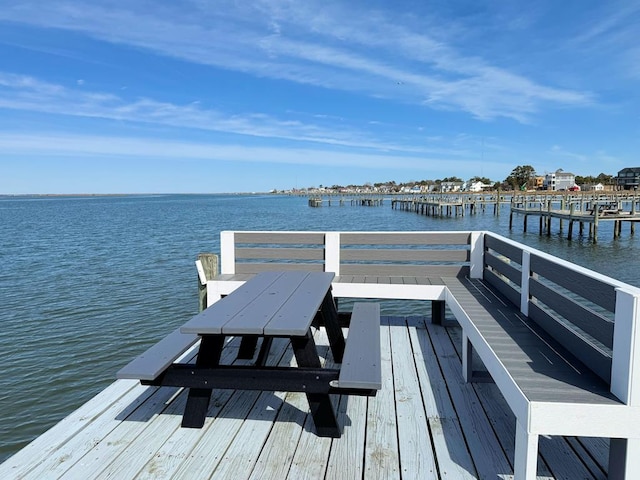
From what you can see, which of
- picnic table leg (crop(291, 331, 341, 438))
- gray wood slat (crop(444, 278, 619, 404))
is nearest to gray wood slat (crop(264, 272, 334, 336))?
picnic table leg (crop(291, 331, 341, 438))

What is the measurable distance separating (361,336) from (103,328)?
7423mm

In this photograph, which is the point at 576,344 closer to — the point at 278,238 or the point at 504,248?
the point at 504,248

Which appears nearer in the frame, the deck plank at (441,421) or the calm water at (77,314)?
the deck plank at (441,421)

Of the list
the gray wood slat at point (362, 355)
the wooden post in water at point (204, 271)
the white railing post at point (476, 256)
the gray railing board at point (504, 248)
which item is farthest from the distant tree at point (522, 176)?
the gray wood slat at point (362, 355)

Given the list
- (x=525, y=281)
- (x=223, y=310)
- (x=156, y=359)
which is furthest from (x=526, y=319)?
(x=156, y=359)

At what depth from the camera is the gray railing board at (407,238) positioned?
17.9ft

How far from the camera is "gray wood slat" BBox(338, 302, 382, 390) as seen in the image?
235cm

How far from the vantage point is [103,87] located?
1072 inches

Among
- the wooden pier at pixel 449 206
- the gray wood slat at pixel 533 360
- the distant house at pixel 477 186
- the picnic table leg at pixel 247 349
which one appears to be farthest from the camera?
the distant house at pixel 477 186

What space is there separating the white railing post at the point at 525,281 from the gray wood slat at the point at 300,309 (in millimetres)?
1674

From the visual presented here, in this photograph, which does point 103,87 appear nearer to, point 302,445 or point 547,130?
point 302,445

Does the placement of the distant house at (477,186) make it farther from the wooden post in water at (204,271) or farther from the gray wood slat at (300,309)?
the gray wood slat at (300,309)

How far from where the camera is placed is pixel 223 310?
9.37ft

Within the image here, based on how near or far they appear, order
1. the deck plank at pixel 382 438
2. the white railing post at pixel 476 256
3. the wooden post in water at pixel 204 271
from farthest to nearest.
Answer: the white railing post at pixel 476 256 → the wooden post in water at pixel 204 271 → the deck plank at pixel 382 438
